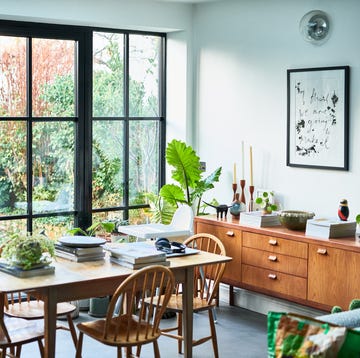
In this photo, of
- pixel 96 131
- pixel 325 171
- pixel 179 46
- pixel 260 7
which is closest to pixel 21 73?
pixel 96 131

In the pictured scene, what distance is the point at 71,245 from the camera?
5012 mm

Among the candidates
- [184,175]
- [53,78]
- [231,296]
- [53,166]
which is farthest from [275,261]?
[53,78]

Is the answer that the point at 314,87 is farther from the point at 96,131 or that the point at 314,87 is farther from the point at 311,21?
the point at 96,131

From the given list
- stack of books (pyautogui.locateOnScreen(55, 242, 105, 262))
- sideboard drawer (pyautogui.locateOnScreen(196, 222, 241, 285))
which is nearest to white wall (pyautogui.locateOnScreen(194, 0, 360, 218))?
sideboard drawer (pyautogui.locateOnScreen(196, 222, 241, 285))

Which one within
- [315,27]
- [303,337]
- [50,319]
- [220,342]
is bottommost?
[220,342]

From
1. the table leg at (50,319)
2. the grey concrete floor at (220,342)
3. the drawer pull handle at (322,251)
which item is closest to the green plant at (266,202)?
the drawer pull handle at (322,251)

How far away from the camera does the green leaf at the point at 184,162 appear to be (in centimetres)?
699

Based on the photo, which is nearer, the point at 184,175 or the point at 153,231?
the point at 153,231

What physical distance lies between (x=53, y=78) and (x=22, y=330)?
291cm

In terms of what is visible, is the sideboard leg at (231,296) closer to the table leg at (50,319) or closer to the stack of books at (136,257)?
the stack of books at (136,257)

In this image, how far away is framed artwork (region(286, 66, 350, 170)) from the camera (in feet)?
20.0

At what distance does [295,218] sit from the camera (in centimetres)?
604

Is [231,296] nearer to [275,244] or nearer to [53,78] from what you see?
[275,244]

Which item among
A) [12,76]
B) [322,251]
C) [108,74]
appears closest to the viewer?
[322,251]
